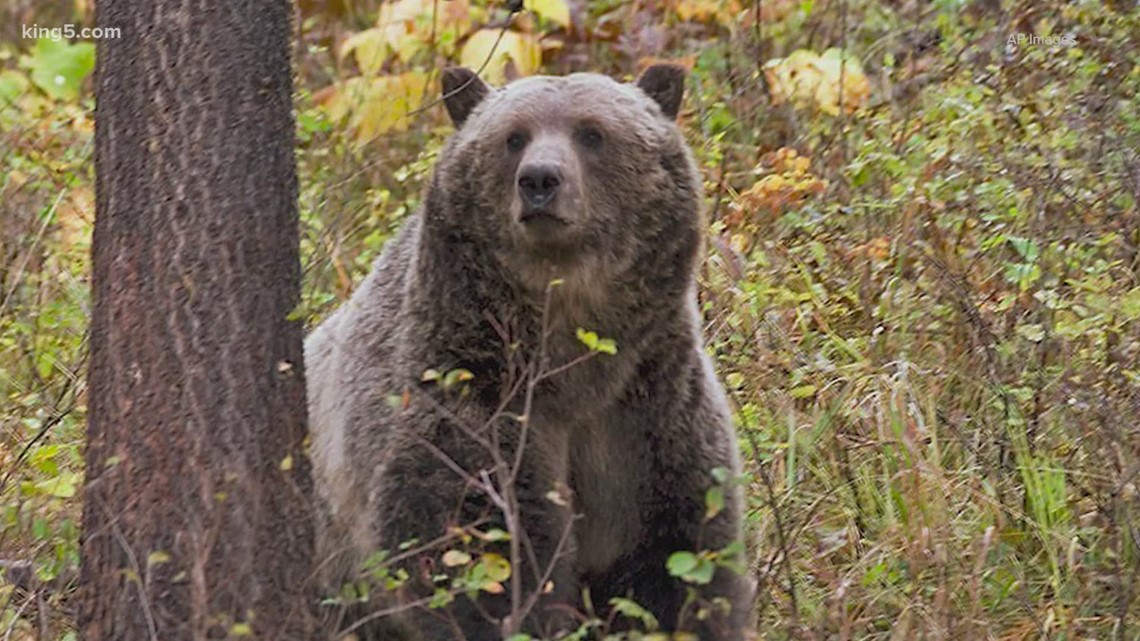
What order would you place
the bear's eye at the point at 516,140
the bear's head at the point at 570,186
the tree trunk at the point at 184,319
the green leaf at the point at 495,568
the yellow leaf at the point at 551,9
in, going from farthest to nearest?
1. the yellow leaf at the point at 551,9
2. the bear's eye at the point at 516,140
3. the bear's head at the point at 570,186
4. the tree trunk at the point at 184,319
5. the green leaf at the point at 495,568

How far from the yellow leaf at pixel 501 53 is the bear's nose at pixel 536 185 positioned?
2998mm

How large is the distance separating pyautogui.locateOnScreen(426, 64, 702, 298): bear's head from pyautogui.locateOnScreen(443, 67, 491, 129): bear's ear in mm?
37

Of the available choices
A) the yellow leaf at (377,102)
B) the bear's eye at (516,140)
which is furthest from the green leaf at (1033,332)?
the yellow leaf at (377,102)

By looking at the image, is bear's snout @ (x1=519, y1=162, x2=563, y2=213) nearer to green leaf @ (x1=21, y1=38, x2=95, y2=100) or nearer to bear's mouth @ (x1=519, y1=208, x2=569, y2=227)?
bear's mouth @ (x1=519, y1=208, x2=569, y2=227)

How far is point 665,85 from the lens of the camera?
518 centimetres

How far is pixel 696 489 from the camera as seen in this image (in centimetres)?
487

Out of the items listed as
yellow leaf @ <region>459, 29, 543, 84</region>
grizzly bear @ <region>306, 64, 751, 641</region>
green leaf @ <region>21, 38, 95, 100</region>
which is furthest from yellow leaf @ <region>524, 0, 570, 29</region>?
grizzly bear @ <region>306, 64, 751, 641</region>

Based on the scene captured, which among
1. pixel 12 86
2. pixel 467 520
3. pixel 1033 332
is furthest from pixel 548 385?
pixel 12 86

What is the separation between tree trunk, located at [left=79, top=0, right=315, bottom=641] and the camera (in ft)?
14.4

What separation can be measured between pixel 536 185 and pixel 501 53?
3296 millimetres

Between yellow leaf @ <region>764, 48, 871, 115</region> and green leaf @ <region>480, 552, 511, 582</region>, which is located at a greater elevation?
yellow leaf @ <region>764, 48, 871, 115</region>

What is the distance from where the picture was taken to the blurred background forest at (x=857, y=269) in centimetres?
520

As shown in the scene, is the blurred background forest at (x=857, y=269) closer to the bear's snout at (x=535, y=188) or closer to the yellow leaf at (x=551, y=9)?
the yellow leaf at (x=551, y=9)

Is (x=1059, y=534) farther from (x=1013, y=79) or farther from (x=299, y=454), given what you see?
(x=1013, y=79)
